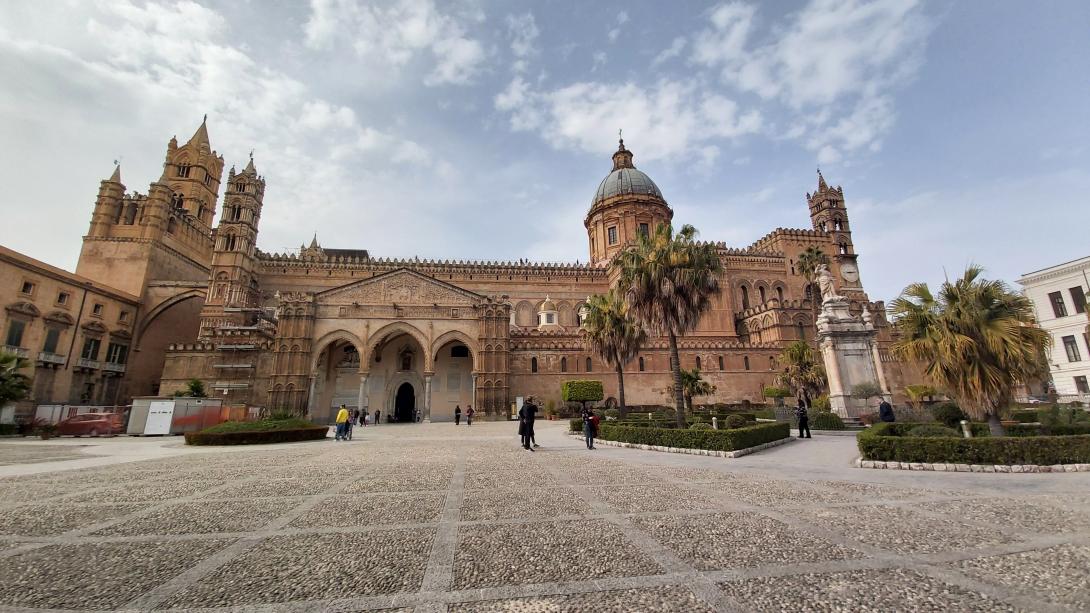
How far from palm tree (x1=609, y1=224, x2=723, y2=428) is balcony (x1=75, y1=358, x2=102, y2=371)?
130ft

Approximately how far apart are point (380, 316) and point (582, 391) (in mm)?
16355

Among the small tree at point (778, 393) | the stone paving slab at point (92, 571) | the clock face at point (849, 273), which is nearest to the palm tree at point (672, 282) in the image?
the stone paving slab at point (92, 571)

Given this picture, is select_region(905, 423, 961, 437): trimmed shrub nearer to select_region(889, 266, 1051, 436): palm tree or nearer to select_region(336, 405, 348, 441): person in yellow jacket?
select_region(889, 266, 1051, 436): palm tree

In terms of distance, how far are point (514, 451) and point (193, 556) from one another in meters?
9.28

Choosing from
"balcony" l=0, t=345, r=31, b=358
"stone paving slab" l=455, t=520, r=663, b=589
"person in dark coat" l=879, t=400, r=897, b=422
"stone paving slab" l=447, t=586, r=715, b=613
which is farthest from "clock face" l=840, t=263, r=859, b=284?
"balcony" l=0, t=345, r=31, b=358

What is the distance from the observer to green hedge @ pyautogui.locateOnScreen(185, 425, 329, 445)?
1609 centimetres

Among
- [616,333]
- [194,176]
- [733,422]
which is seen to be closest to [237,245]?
[194,176]

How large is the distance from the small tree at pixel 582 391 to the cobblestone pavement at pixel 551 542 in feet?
75.7

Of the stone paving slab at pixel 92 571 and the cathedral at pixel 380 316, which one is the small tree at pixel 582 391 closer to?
the cathedral at pixel 380 316

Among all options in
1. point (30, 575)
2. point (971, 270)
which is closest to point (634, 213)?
point (971, 270)

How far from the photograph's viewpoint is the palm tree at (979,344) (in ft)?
35.2

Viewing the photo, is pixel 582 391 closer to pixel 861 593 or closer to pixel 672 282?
pixel 672 282

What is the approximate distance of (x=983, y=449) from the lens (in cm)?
912

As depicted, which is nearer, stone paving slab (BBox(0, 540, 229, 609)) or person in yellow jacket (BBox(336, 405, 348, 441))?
stone paving slab (BBox(0, 540, 229, 609))
